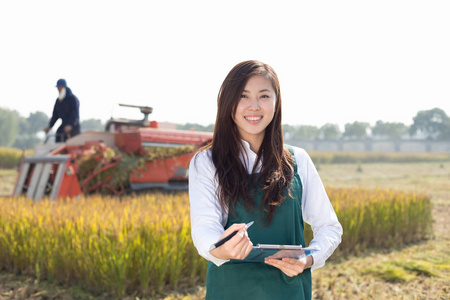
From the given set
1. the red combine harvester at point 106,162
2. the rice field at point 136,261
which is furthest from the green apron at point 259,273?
the red combine harvester at point 106,162

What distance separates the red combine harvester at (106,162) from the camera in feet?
23.9

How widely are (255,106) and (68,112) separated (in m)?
7.68

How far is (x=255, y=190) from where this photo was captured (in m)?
1.83

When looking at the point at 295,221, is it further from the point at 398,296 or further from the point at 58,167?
the point at 58,167

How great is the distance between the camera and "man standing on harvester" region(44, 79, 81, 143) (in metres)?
8.78

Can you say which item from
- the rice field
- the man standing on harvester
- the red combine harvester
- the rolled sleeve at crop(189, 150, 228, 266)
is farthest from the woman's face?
the man standing on harvester

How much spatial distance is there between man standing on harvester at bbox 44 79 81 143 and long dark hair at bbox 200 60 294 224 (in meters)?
7.44

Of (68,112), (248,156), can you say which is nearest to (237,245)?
(248,156)

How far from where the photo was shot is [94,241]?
425cm

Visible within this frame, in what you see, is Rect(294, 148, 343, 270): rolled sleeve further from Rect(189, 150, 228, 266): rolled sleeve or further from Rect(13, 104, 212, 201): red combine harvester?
Rect(13, 104, 212, 201): red combine harvester

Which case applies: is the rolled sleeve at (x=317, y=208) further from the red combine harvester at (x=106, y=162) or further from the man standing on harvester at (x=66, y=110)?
the man standing on harvester at (x=66, y=110)

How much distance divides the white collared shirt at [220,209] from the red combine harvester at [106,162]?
545cm

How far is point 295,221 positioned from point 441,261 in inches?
204

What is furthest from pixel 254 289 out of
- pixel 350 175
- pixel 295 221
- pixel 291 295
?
pixel 350 175
